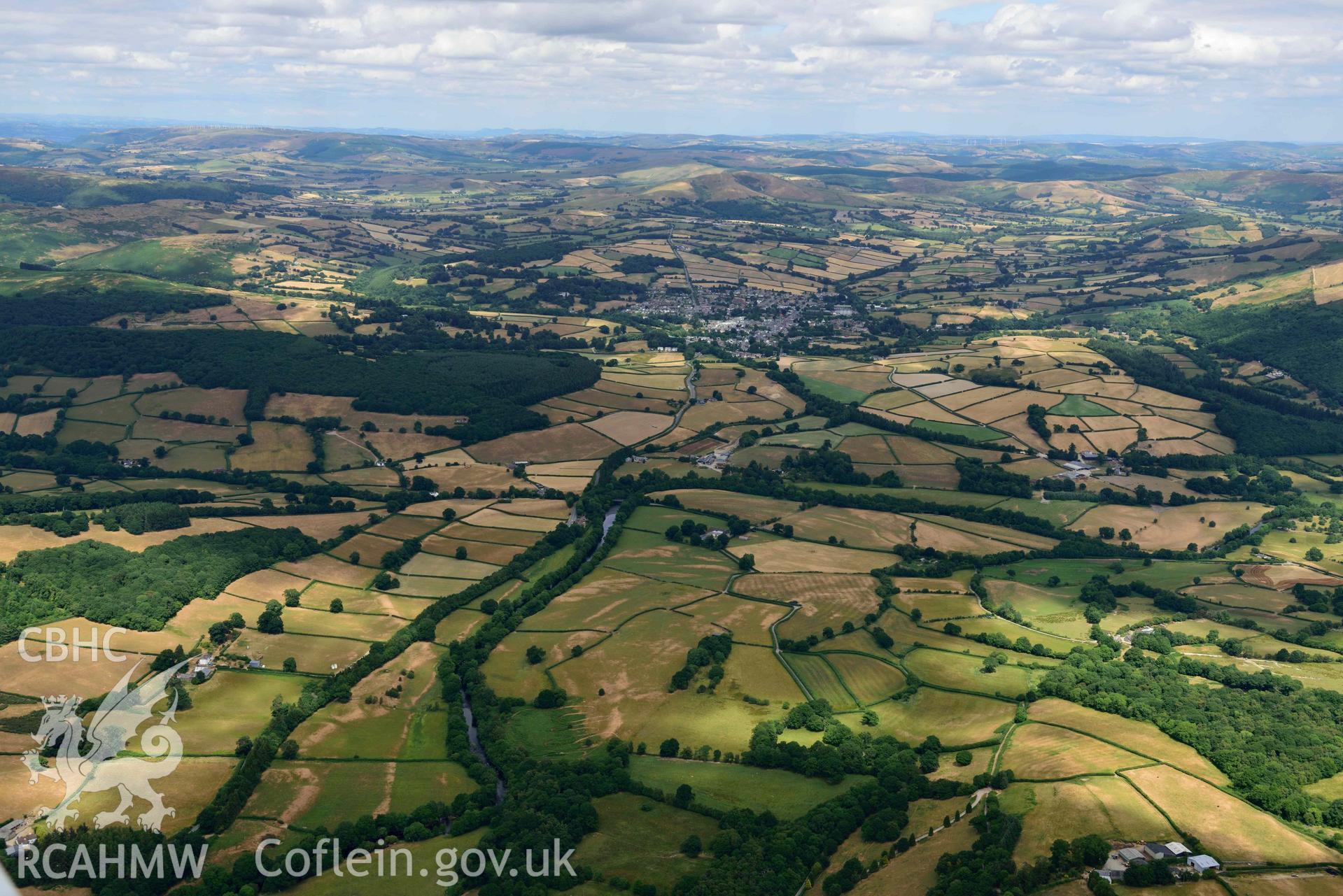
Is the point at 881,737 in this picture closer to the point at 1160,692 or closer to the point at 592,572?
the point at 1160,692

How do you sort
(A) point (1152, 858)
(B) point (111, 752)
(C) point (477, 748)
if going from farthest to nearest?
(C) point (477, 748) → (B) point (111, 752) → (A) point (1152, 858)

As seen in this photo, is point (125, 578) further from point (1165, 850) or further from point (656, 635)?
point (1165, 850)

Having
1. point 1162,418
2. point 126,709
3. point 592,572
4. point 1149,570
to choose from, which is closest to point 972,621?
point 1149,570

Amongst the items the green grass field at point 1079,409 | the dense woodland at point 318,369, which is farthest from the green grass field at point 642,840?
the green grass field at point 1079,409

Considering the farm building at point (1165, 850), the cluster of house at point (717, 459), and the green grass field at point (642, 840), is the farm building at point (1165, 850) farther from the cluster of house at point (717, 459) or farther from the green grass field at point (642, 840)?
the cluster of house at point (717, 459)

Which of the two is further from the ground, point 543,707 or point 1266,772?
point 1266,772

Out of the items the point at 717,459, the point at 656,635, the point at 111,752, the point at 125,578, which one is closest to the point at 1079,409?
the point at 717,459
